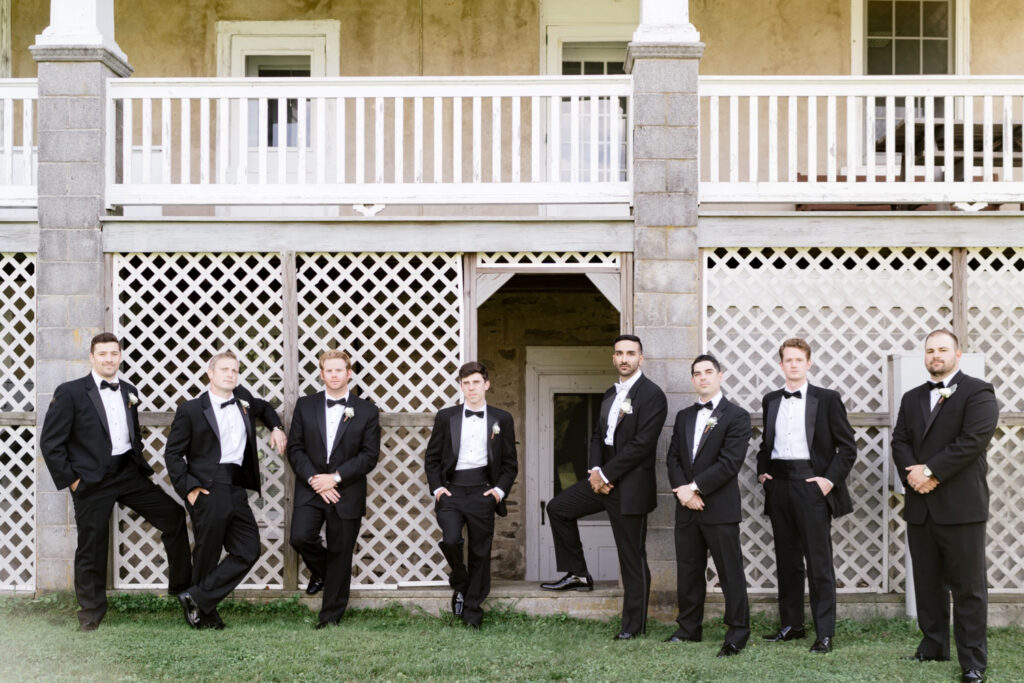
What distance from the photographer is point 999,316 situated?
7621mm

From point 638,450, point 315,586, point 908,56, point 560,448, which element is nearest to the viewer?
point 638,450

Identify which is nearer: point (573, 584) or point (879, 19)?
point (573, 584)

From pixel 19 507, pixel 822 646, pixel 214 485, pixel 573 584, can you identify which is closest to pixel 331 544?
pixel 214 485

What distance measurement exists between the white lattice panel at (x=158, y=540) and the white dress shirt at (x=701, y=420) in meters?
3.02

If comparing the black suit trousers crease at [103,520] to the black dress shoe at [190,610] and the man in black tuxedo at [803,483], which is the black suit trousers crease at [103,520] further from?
the man in black tuxedo at [803,483]

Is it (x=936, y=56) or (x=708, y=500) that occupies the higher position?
(x=936, y=56)

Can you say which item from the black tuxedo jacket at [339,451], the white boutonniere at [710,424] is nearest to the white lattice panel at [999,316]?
the white boutonniere at [710,424]

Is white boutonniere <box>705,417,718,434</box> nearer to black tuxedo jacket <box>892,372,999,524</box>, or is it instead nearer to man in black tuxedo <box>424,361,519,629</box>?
black tuxedo jacket <box>892,372,999,524</box>

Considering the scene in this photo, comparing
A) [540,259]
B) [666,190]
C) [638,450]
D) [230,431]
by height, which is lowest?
[638,450]

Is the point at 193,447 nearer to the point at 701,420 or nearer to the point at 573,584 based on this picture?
the point at 573,584

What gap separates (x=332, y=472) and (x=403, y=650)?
1349mm

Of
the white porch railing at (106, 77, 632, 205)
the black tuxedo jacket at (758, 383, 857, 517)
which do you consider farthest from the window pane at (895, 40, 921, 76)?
the black tuxedo jacket at (758, 383, 857, 517)

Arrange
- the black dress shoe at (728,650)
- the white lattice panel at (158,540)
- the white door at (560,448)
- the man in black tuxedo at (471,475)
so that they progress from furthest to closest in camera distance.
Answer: the white door at (560,448) < the white lattice panel at (158,540) < the man in black tuxedo at (471,475) < the black dress shoe at (728,650)

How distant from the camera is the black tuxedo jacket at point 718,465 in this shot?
255 inches
